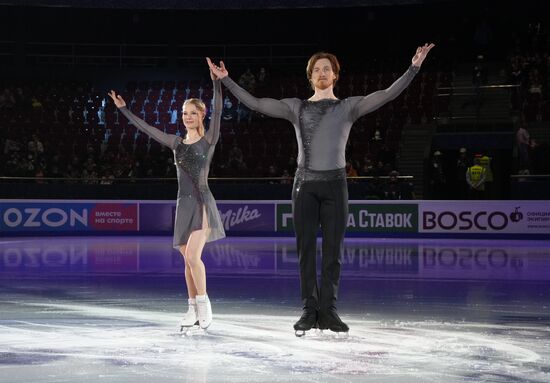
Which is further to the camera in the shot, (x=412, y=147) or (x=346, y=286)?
(x=412, y=147)

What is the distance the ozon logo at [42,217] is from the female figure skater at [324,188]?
16.5m

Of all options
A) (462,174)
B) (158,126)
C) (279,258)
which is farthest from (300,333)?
(158,126)

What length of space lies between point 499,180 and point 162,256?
33.7 ft

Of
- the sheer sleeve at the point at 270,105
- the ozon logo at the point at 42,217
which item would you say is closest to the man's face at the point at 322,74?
the sheer sleeve at the point at 270,105

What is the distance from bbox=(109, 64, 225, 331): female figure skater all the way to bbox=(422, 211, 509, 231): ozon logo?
47.7 ft

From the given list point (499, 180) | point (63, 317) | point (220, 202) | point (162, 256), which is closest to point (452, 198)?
point (499, 180)

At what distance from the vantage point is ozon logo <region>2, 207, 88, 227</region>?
2114 centimetres

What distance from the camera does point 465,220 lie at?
2038 centimetres

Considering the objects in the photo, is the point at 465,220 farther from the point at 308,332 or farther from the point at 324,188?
the point at 324,188

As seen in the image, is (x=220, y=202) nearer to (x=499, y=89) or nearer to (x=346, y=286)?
(x=499, y=89)

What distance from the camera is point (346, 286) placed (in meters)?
9.62

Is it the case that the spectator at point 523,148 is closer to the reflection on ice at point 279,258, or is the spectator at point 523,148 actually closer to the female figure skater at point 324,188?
the reflection on ice at point 279,258

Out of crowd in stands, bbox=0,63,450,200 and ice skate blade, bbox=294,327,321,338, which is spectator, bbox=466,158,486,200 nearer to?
crowd in stands, bbox=0,63,450,200

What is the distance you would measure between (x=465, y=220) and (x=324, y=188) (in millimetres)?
15151
